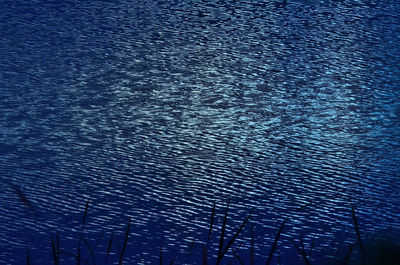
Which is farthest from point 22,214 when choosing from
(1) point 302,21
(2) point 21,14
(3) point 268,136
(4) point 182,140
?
(1) point 302,21

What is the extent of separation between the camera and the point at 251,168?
4441 millimetres

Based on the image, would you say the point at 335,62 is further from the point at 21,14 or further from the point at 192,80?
the point at 21,14

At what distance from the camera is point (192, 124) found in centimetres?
498

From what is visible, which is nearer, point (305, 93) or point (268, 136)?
point (268, 136)

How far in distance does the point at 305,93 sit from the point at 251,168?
1.44 meters

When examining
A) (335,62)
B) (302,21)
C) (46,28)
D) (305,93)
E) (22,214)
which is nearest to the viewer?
(22,214)

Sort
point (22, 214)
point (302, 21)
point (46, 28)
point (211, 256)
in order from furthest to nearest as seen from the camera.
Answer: point (302, 21)
point (46, 28)
point (22, 214)
point (211, 256)

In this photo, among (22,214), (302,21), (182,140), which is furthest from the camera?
(302,21)

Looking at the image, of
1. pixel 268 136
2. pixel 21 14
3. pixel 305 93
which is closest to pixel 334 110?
pixel 305 93

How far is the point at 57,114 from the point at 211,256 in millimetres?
2102

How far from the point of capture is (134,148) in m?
4.64

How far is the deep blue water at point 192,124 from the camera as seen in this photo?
12.4 feet

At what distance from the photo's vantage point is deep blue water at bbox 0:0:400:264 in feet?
12.4

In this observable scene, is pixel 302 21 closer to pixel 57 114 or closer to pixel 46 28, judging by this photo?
pixel 46 28
